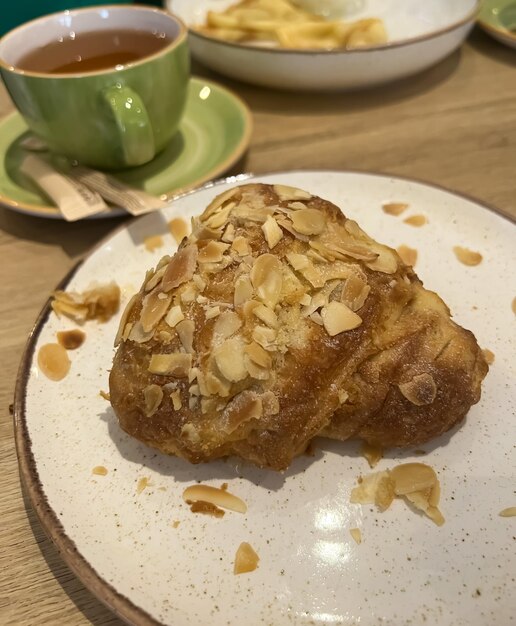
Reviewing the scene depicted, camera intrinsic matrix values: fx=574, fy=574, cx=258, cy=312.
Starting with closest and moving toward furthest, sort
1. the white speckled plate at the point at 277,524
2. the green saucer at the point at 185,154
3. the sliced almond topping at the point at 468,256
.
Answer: the white speckled plate at the point at 277,524 → the sliced almond topping at the point at 468,256 → the green saucer at the point at 185,154

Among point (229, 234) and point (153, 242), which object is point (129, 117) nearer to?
point (153, 242)

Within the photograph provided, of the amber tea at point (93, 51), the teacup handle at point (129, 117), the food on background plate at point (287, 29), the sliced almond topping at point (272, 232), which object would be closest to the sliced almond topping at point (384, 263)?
the sliced almond topping at point (272, 232)

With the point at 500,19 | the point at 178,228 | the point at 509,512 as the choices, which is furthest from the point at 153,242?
the point at 500,19

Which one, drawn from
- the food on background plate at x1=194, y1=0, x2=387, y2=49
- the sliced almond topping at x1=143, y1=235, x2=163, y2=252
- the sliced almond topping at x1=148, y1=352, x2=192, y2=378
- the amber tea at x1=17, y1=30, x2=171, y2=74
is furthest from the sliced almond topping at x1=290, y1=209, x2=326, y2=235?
the food on background plate at x1=194, y1=0, x2=387, y2=49

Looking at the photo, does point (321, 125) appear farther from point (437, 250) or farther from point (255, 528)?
point (255, 528)

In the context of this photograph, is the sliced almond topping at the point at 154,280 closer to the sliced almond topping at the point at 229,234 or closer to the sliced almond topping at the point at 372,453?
the sliced almond topping at the point at 229,234

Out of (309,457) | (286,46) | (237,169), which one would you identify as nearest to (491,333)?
(309,457)
